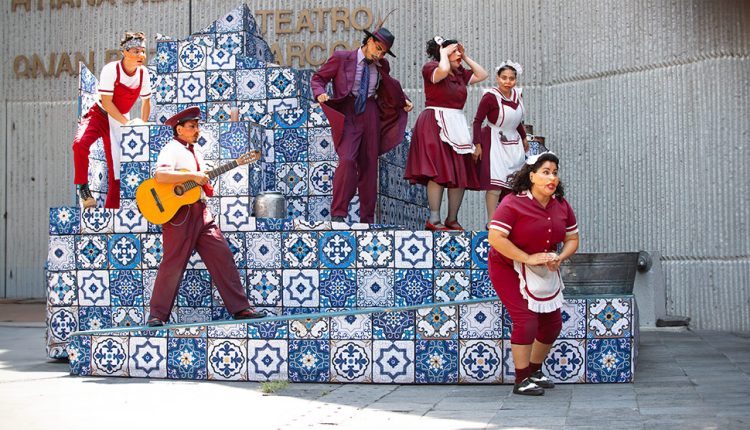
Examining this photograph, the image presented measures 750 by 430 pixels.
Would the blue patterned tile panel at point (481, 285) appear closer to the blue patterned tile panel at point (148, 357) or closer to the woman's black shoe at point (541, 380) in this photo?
the woman's black shoe at point (541, 380)

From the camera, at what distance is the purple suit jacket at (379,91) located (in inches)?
403

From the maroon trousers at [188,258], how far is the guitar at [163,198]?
6 cm

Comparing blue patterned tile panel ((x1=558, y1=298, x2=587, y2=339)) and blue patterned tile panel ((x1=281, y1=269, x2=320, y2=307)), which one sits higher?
blue patterned tile panel ((x1=281, y1=269, x2=320, y2=307))

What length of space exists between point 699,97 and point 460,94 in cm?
518

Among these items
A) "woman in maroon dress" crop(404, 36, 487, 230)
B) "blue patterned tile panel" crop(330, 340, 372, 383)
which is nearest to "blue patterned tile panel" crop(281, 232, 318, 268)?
"blue patterned tile panel" crop(330, 340, 372, 383)

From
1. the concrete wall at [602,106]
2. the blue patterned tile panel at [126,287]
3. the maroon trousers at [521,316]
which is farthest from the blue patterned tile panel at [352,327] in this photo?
the concrete wall at [602,106]

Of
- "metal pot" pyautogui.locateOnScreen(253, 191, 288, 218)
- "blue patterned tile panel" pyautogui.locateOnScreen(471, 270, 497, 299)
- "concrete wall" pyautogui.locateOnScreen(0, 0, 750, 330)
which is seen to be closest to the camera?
"blue patterned tile panel" pyautogui.locateOnScreen(471, 270, 497, 299)

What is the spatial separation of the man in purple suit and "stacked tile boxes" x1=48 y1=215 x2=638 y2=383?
2.19 ft

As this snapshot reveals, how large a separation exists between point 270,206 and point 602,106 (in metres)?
6.75

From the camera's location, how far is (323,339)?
9078 millimetres

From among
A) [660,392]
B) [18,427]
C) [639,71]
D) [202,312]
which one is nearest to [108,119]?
[202,312]

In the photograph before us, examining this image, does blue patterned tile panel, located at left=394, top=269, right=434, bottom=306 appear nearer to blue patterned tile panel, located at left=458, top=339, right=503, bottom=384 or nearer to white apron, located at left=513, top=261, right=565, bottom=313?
blue patterned tile panel, located at left=458, top=339, right=503, bottom=384

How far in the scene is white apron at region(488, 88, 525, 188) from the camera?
1045 cm

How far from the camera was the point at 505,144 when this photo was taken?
10.5 metres
